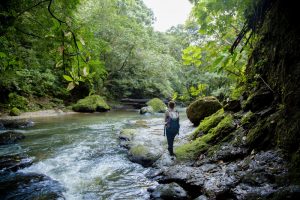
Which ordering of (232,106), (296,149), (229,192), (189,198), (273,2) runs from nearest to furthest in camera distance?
1. (296,149)
2. (229,192)
3. (189,198)
4. (273,2)
5. (232,106)

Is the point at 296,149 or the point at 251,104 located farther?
the point at 251,104

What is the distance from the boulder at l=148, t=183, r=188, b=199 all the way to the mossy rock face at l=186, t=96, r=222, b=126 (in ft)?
21.6

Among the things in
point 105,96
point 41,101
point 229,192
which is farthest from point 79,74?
point 105,96

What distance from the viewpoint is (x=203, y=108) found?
38.1ft

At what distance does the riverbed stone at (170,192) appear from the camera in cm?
494

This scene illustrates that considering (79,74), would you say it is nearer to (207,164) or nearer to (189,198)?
(189,198)

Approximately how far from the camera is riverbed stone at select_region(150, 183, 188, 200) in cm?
494

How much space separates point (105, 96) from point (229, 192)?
26.4 m

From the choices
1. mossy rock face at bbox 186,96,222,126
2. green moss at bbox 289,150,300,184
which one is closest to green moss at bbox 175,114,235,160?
green moss at bbox 289,150,300,184

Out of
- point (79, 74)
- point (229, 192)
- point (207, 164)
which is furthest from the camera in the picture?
point (207, 164)

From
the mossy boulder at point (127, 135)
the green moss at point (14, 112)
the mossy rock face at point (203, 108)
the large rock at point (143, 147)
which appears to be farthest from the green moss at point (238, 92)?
the green moss at point (14, 112)

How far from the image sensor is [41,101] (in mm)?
22406

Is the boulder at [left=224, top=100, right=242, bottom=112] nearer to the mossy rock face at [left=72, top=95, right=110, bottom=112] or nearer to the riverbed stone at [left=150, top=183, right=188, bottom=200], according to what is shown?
the riverbed stone at [left=150, top=183, right=188, bottom=200]

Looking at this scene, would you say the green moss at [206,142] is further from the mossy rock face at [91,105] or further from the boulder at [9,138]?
the mossy rock face at [91,105]
